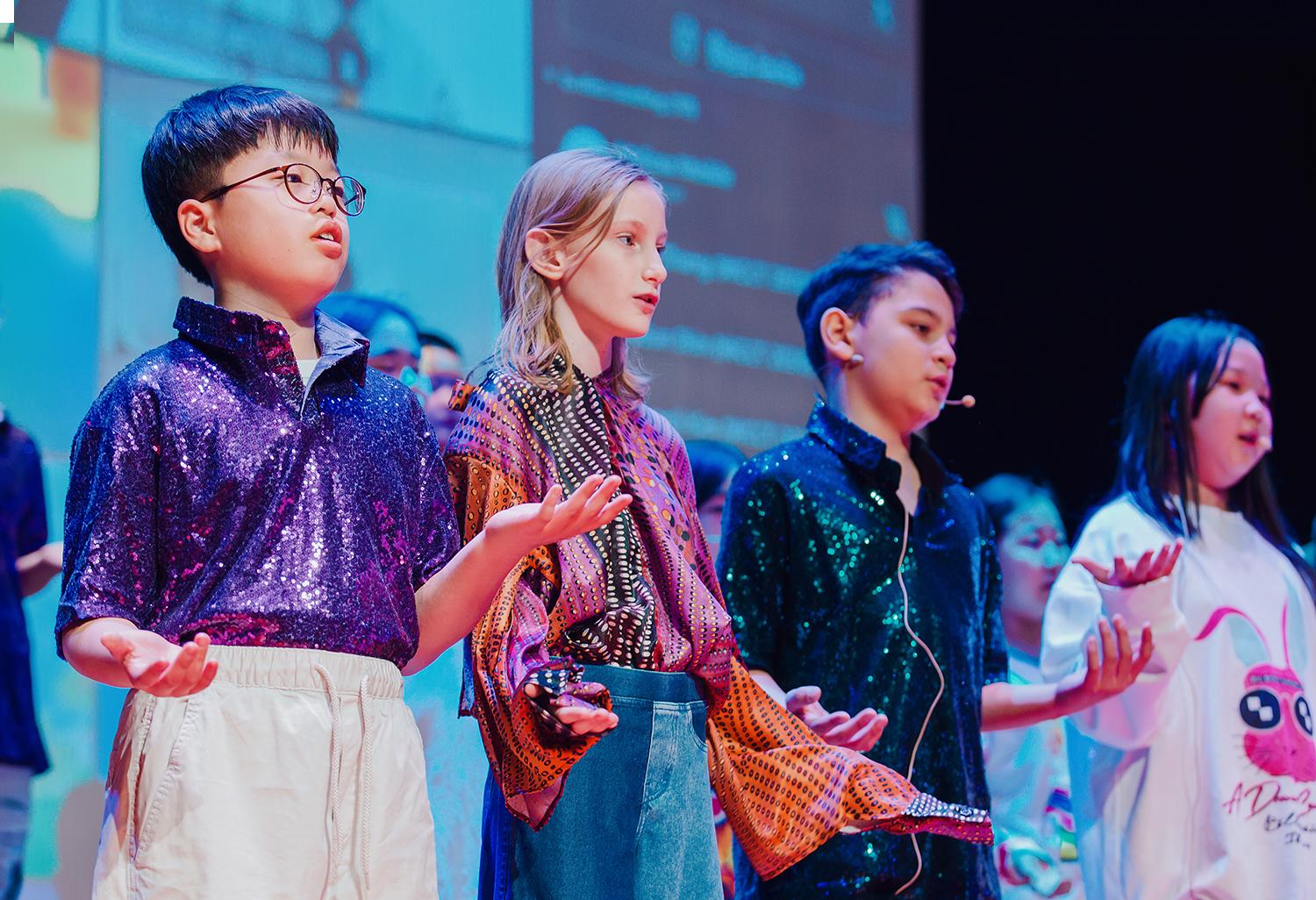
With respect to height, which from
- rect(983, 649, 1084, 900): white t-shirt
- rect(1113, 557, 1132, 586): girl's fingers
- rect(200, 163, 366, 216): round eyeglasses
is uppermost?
rect(200, 163, 366, 216): round eyeglasses

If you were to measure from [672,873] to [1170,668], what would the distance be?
1213 millimetres

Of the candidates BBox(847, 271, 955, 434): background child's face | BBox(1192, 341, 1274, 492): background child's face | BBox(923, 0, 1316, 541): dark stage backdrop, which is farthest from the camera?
BBox(923, 0, 1316, 541): dark stage backdrop

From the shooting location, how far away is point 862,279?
266cm

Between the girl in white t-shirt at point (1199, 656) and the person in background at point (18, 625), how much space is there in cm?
181

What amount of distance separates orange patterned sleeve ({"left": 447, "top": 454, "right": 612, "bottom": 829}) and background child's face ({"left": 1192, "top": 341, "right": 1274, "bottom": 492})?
5.50 ft

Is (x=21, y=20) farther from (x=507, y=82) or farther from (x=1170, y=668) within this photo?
(x=1170, y=668)

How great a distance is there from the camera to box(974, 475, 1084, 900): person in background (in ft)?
11.1

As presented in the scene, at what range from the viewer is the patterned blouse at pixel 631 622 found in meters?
1.78

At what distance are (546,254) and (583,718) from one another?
74 cm

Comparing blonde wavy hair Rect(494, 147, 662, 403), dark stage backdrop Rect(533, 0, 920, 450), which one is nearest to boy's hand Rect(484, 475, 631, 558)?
blonde wavy hair Rect(494, 147, 662, 403)

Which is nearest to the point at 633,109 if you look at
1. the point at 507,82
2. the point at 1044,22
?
the point at 507,82

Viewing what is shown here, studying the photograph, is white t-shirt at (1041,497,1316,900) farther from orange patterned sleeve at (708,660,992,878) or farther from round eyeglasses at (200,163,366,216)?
round eyeglasses at (200,163,366,216)

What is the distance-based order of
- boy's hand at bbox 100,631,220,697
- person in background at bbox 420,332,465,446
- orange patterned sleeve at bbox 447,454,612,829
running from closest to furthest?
boy's hand at bbox 100,631,220,697 → orange patterned sleeve at bbox 447,454,612,829 → person in background at bbox 420,332,465,446

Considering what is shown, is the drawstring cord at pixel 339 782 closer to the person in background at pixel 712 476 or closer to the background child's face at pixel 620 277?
the background child's face at pixel 620 277
